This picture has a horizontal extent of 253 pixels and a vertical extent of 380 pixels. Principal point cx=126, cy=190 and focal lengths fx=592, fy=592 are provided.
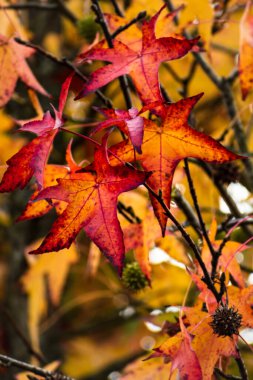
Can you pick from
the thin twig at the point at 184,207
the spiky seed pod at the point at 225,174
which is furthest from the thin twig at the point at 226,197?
the thin twig at the point at 184,207

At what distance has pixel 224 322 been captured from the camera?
35.8 inches

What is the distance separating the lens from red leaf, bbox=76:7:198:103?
938 millimetres

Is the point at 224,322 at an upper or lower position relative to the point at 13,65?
lower

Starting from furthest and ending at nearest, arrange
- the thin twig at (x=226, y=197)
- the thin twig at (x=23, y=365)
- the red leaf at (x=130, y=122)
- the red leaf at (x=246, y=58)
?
the thin twig at (x=226, y=197) < the red leaf at (x=246, y=58) < the thin twig at (x=23, y=365) < the red leaf at (x=130, y=122)

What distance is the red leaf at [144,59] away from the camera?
938mm

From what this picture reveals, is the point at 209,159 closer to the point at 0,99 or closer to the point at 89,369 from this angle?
the point at 0,99

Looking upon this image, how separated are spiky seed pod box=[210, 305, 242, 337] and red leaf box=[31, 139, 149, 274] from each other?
21cm

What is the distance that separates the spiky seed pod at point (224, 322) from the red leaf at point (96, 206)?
0.21 metres

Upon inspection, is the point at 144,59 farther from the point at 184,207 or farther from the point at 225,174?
the point at 225,174

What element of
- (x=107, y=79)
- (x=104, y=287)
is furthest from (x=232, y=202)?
(x=104, y=287)

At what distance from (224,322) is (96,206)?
0.27m

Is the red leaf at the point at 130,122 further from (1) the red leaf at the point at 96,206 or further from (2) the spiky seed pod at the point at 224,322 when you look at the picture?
(2) the spiky seed pod at the point at 224,322

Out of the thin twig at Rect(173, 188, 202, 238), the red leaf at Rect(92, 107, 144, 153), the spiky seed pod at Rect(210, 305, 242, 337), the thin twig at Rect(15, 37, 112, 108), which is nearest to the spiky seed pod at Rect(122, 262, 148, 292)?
the thin twig at Rect(173, 188, 202, 238)

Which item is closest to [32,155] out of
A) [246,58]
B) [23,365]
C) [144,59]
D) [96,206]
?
[96,206]
